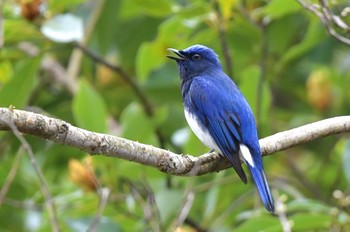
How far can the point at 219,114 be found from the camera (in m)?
5.15

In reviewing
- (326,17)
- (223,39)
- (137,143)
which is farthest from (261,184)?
(223,39)

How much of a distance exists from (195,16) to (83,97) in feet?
2.66

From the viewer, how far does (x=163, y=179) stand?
6.05 metres

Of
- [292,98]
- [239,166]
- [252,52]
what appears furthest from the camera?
[292,98]

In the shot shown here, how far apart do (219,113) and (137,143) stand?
1347 millimetres

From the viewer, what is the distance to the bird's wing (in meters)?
4.82

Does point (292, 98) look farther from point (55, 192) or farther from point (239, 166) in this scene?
point (239, 166)

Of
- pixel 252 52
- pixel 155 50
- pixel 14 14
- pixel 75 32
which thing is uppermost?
pixel 14 14

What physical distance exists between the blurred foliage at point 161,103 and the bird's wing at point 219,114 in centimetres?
29

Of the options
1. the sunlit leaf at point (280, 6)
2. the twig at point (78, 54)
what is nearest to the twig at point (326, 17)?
the sunlit leaf at point (280, 6)

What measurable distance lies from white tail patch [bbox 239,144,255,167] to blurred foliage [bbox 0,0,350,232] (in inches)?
15.1

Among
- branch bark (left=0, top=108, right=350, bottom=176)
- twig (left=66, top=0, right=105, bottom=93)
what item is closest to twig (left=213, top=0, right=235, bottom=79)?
twig (left=66, top=0, right=105, bottom=93)

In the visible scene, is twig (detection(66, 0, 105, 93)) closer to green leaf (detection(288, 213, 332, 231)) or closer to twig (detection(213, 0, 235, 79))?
twig (detection(213, 0, 235, 79))

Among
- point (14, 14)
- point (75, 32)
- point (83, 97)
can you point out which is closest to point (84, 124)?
point (83, 97)
